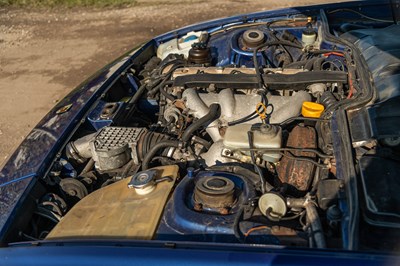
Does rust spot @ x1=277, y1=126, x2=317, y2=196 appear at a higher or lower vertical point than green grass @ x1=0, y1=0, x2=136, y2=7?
lower

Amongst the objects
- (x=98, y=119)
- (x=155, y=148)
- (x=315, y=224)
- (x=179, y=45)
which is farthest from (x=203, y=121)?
(x=179, y=45)

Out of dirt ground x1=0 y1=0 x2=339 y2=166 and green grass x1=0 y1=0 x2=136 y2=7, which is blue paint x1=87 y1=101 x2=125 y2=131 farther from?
green grass x1=0 y1=0 x2=136 y2=7

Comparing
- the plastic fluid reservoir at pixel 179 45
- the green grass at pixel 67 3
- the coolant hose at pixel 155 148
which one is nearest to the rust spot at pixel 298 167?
the coolant hose at pixel 155 148

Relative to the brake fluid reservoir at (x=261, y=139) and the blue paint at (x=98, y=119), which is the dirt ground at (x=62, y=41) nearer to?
the blue paint at (x=98, y=119)

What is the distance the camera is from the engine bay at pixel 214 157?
6.07 ft

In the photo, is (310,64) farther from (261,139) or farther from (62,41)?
(62,41)

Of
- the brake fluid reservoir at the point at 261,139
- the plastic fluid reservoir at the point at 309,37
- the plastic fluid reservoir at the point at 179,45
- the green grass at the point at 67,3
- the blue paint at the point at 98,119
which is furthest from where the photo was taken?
the green grass at the point at 67,3

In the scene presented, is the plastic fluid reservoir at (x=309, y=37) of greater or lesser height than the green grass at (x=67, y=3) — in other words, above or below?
below

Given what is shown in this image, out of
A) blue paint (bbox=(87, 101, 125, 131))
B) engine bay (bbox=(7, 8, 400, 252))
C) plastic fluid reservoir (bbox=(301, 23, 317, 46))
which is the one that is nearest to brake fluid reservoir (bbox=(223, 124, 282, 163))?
engine bay (bbox=(7, 8, 400, 252))

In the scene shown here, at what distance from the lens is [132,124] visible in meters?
3.03

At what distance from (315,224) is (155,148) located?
41.4 inches

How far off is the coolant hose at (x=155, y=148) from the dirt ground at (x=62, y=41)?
8.46 feet

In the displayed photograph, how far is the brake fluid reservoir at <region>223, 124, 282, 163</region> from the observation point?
7.16 ft

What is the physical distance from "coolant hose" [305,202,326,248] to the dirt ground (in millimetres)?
3559
